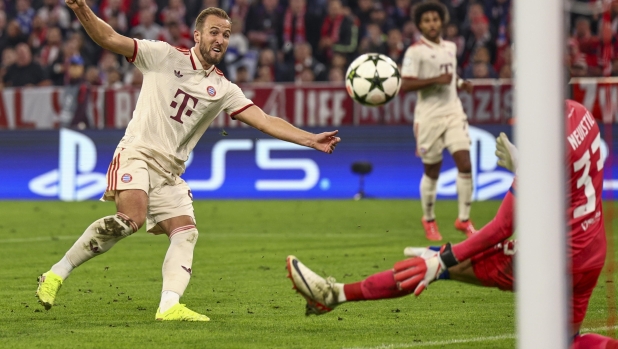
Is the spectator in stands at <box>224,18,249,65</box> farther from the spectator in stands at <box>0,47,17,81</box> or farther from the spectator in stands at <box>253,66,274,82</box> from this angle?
the spectator in stands at <box>0,47,17,81</box>

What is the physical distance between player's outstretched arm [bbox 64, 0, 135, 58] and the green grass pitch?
1.77m

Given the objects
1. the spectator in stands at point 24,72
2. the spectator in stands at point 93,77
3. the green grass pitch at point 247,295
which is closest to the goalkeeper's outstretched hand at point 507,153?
the green grass pitch at point 247,295

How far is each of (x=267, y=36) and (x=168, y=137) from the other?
13.1 metres

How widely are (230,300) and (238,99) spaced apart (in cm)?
150

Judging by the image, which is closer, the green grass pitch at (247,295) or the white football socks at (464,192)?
the green grass pitch at (247,295)

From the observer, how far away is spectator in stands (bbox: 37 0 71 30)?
21.2 meters

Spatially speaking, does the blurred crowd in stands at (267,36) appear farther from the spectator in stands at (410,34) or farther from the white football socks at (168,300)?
the white football socks at (168,300)

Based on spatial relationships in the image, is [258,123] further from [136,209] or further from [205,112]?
[136,209]

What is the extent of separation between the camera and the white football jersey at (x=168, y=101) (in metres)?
7.42

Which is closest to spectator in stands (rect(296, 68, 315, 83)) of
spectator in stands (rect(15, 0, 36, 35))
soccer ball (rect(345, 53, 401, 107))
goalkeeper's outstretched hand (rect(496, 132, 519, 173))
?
spectator in stands (rect(15, 0, 36, 35))

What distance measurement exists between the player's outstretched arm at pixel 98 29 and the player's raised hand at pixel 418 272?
103 inches

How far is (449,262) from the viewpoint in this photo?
5406 millimetres

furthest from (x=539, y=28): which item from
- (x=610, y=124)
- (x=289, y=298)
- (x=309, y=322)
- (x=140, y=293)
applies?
(x=610, y=124)

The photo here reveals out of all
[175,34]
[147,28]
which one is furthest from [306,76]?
[147,28]
